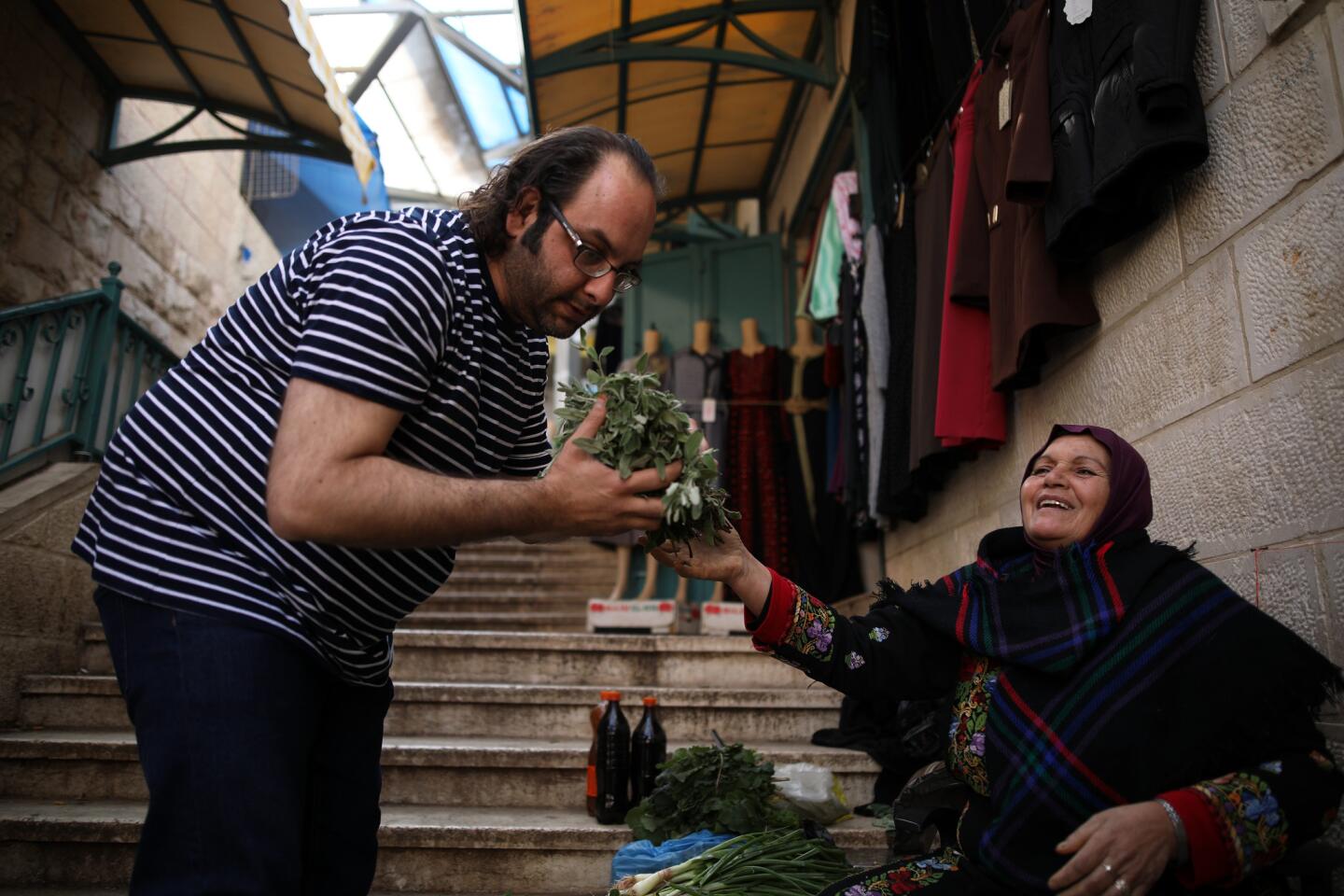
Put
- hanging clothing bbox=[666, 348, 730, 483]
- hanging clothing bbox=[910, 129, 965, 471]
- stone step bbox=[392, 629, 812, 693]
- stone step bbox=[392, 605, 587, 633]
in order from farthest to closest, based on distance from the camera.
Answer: hanging clothing bbox=[666, 348, 730, 483] → stone step bbox=[392, 605, 587, 633] → stone step bbox=[392, 629, 812, 693] → hanging clothing bbox=[910, 129, 965, 471]

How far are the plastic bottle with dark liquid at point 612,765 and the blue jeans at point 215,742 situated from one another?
191cm

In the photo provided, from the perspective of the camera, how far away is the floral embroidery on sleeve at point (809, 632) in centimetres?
189

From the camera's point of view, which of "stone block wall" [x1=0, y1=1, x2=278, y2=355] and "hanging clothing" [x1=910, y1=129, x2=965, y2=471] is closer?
"hanging clothing" [x1=910, y1=129, x2=965, y2=471]

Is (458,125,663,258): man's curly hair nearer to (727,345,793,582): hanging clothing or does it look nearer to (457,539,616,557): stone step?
(727,345,793,582): hanging clothing

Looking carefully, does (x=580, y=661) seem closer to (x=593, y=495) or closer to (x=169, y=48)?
(x=593, y=495)

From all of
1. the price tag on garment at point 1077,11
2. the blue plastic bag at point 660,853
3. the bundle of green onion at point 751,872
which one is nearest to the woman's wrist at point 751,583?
the bundle of green onion at point 751,872

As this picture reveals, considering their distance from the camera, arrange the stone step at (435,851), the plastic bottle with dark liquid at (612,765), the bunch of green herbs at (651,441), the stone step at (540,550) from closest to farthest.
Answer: the bunch of green herbs at (651,441)
the stone step at (435,851)
the plastic bottle with dark liquid at (612,765)
the stone step at (540,550)

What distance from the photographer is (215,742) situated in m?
1.16

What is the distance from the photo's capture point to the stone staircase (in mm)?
2926

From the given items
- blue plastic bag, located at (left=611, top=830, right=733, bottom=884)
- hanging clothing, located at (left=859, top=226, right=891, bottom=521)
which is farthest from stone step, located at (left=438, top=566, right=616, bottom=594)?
blue plastic bag, located at (left=611, top=830, right=733, bottom=884)

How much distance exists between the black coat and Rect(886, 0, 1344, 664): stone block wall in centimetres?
10

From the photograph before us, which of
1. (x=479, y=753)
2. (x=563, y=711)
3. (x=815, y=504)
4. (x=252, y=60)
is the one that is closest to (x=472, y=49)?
(x=252, y=60)

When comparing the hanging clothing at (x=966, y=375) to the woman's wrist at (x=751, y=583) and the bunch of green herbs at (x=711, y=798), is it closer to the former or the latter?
the bunch of green herbs at (x=711, y=798)

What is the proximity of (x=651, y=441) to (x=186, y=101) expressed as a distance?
6.59m
